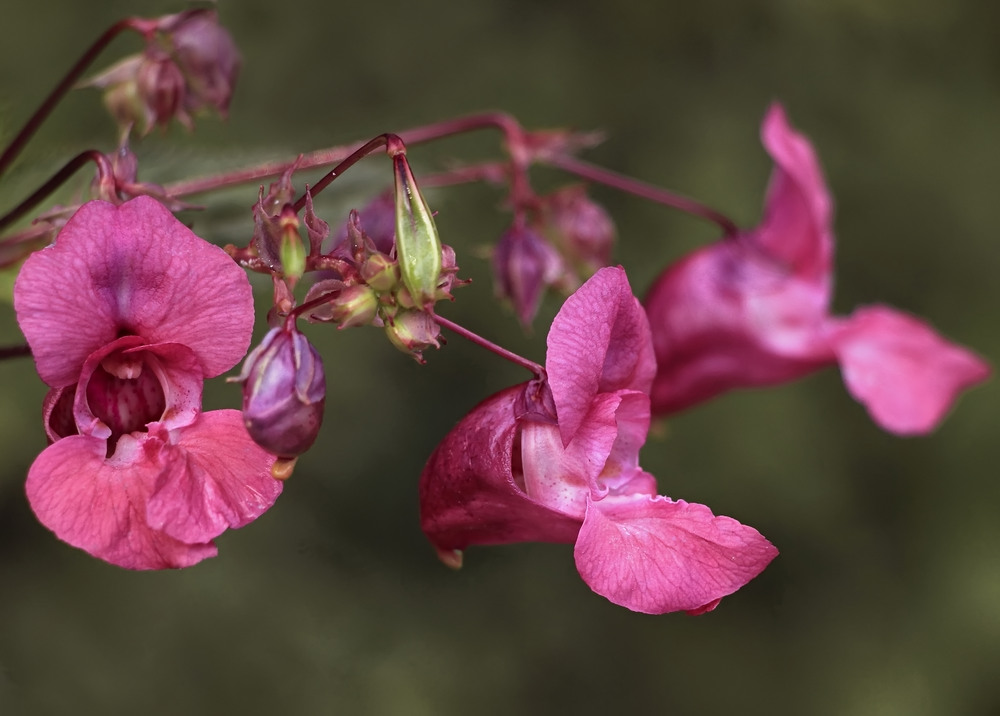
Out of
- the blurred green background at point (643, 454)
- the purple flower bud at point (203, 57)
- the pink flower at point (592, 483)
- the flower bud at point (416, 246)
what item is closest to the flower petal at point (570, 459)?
the pink flower at point (592, 483)

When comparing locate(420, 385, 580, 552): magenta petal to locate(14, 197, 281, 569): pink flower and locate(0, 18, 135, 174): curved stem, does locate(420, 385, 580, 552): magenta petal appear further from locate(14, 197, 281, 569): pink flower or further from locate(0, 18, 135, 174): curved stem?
locate(0, 18, 135, 174): curved stem

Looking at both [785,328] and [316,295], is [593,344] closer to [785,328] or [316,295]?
[316,295]

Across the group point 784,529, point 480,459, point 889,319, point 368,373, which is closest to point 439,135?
point 480,459

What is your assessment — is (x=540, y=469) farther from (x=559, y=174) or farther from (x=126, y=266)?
(x=559, y=174)

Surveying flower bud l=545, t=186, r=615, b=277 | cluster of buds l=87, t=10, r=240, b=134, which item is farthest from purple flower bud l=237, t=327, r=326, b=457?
flower bud l=545, t=186, r=615, b=277

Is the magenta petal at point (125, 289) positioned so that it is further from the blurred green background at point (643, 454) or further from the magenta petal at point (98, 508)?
the blurred green background at point (643, 454)

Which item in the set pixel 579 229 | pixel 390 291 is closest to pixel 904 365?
pixel 579 229
